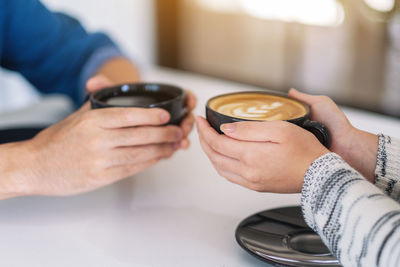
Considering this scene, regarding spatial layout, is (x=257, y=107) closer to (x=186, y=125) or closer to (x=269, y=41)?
(x=186, y=125)

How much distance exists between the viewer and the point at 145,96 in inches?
31.1

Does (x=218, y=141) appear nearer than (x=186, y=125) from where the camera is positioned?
Yes

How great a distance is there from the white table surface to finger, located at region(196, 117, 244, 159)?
13 cm

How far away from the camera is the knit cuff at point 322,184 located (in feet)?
1.68

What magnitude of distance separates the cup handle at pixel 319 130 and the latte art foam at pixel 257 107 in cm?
3

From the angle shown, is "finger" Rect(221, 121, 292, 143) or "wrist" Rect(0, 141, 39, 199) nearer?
"finger" Rect(221, 121, 292, 143)

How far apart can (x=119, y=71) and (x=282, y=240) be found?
2.17ft

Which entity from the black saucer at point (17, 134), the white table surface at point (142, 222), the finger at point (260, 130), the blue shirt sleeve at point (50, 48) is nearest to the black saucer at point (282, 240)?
the white table surface at point (142, 222)

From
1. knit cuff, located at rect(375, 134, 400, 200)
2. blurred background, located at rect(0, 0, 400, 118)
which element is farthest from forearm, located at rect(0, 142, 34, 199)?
blurred background, located at rect(0, 0, 400, 118)

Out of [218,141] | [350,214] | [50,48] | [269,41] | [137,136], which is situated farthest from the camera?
[269,41]

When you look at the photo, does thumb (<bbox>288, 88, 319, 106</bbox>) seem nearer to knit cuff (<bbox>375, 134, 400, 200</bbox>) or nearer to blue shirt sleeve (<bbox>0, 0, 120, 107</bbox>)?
knit cuff (<bbox>375, 134, 400, 200</bbox>)

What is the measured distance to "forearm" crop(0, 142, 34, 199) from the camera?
72 centimetres

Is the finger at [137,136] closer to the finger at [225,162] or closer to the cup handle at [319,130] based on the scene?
the finger at [225,162]

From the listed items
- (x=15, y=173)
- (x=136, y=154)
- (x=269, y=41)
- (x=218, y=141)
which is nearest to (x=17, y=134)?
(x=15, y=173)
